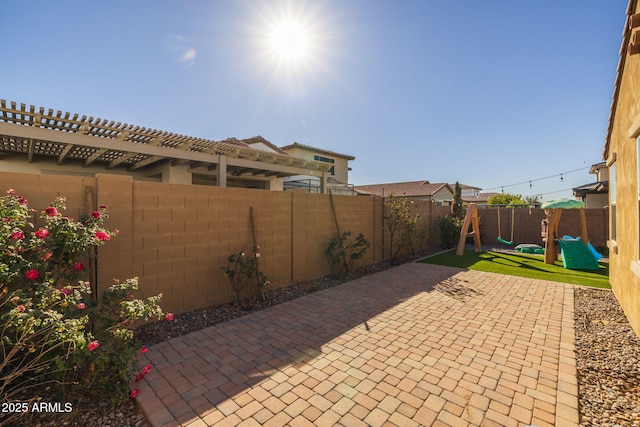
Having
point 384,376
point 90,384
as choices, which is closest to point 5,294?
point 90,384

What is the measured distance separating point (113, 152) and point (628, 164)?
1310 centimetres

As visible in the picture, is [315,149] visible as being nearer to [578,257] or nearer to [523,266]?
[523,266]

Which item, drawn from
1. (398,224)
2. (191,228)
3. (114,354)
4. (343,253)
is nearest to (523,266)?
(398,224)

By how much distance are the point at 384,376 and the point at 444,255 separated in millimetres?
9962

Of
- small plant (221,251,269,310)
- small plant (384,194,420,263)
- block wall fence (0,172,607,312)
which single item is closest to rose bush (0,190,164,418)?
block wall fence (0,172,607,312)

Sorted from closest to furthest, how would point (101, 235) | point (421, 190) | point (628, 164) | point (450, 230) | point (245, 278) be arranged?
point (101, 235) < point (628, 164) < point (245, 278) < point (450, 230) < point (421, 190)

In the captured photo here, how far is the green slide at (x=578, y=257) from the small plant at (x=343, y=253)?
23.2 ft

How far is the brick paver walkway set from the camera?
263 cm

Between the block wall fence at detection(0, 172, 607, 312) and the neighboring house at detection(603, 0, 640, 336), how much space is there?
5.99 m

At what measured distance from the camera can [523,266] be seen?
974 cm

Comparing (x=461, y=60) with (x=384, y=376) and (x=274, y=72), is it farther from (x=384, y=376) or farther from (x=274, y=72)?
Answer: (x=384, y=376)

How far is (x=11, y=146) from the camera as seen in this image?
340 inches

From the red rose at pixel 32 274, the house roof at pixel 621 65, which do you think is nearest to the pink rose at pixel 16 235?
the red rose at pixel 32 274

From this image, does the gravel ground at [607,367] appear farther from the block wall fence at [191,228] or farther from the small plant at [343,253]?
the block wall fence at [191,228]
